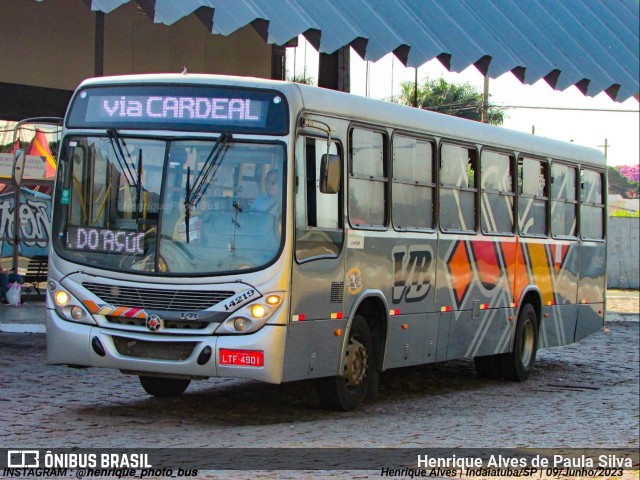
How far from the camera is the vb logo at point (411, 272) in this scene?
12.3m

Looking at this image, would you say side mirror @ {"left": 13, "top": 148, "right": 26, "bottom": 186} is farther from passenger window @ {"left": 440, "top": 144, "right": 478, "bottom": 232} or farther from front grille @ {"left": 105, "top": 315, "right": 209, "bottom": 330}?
passenger window @ {"left": 440, "top": 144, "right": 478, "bottom": 232}

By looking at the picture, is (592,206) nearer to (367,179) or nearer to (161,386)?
(367,179)

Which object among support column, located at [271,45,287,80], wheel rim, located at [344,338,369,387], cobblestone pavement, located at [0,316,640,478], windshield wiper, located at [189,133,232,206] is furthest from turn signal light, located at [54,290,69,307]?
support column, located at [271,45,287,80]

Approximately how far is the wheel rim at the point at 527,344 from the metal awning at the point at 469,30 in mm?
4822

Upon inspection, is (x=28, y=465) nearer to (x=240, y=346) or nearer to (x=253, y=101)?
(x=240, y=346)

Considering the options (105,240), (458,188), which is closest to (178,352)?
(105,240)

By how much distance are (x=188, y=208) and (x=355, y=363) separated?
245cm

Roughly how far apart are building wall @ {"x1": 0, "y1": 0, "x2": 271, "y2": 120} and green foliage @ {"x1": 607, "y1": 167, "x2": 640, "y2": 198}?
329ft

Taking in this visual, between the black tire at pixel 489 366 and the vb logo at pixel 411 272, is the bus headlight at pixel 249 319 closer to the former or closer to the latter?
the vb logo at pixel 411 272

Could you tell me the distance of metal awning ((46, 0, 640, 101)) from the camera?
16484 millimetres

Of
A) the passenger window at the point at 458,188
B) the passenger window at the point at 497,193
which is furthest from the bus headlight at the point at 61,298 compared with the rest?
the passenger window at the point at 497,193

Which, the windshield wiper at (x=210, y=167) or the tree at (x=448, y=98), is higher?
the tree at (x=448, y=98)

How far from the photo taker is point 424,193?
1298 centimetres

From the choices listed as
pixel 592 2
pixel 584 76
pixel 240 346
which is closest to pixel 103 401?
pixel 240 346
